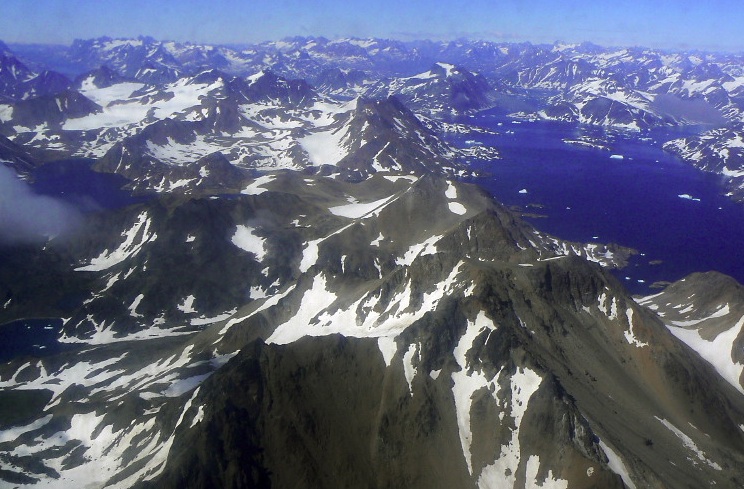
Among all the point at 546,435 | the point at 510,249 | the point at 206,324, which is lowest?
the point at 206,324

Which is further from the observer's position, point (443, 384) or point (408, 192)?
point (408, 192)

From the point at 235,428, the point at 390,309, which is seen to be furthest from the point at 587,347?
the point at 235,428

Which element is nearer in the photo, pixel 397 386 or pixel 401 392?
pixel 401 392

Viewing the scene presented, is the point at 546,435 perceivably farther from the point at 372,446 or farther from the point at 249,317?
the point at 249,317

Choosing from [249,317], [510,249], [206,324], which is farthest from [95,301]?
[510,249]

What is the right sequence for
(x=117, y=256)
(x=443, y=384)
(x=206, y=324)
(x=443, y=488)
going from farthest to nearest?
(x=117, y=256) → (x=206, y=324) → (x=443, y=384) → (x=443, y=488)

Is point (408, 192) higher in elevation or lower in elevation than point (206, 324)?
higher

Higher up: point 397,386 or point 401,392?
point 397,386

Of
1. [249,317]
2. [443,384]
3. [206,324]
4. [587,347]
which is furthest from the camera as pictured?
[206,324]

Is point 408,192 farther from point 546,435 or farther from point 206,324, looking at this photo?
point 546,435
